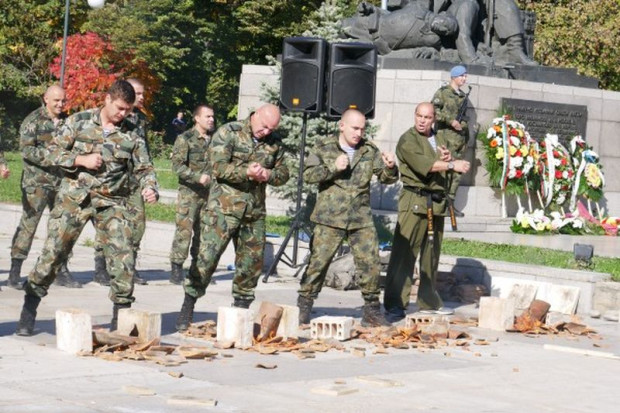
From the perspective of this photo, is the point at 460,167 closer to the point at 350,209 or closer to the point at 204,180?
the point at 350,209

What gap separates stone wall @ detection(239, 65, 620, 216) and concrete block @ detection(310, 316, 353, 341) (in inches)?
352

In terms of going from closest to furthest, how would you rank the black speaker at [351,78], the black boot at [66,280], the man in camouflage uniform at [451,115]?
1. the black boot at [66,280]
2. the black speaker at [351,78]
3. the man in camouflage uniform at [451,115]

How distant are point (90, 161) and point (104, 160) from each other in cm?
20

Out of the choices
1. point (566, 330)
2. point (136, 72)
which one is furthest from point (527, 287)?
point (136, 72)

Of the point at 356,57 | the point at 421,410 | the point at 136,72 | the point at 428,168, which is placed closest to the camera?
the point at 421,410

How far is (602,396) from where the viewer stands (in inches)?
389

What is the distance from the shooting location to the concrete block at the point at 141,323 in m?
10.8

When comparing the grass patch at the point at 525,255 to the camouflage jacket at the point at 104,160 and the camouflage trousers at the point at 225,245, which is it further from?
the camouflage jacket at the point at 104,160

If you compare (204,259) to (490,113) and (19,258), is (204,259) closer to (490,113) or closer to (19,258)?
(19,258)

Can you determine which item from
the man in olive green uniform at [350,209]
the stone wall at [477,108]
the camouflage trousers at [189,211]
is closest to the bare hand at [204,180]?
the camouflage trousers at [189,211]

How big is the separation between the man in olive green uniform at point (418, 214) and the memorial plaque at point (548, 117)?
8.39 metres

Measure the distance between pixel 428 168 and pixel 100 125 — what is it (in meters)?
3.53

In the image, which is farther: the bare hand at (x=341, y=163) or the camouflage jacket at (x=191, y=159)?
the camouflage jacket at (x=191, y=159)

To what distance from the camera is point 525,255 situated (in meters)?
17.7
